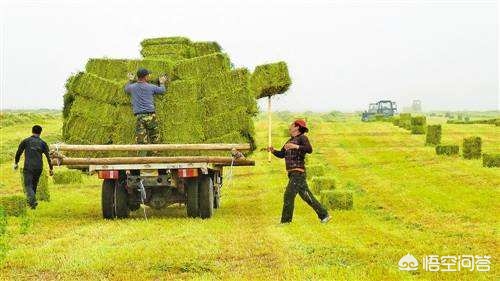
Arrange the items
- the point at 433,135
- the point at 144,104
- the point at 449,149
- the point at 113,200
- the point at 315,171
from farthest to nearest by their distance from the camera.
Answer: the point at 433,135 < the point at 449,149 < the point at 315,171 < the point at 113,200 < the point at 144,104

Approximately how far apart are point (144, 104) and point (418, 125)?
4065cm

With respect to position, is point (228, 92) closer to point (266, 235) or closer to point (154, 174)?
point (154, 174)

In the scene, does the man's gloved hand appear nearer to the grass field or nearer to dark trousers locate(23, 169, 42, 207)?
the grass field

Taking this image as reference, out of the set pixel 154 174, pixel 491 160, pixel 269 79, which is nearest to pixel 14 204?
pixel 154 174

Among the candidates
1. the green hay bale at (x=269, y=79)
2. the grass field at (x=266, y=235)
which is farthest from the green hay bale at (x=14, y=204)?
the green hay bale at (x=269, y=79)

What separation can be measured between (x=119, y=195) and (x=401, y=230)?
6.48 meters

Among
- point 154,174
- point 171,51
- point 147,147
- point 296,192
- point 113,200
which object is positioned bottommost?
point 113,200

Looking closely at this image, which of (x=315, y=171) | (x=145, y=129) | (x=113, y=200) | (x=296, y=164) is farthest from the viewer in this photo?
(x=315, y=171)

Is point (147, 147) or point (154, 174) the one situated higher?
point (147, 147)

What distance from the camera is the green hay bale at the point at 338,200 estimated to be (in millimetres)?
21391

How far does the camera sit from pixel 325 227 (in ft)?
57.8

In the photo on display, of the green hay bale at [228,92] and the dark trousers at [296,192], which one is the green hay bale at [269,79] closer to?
the green hay bale at [228,92]

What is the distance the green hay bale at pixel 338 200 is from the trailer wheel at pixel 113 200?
4.98m

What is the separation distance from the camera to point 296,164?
60.0 feet
